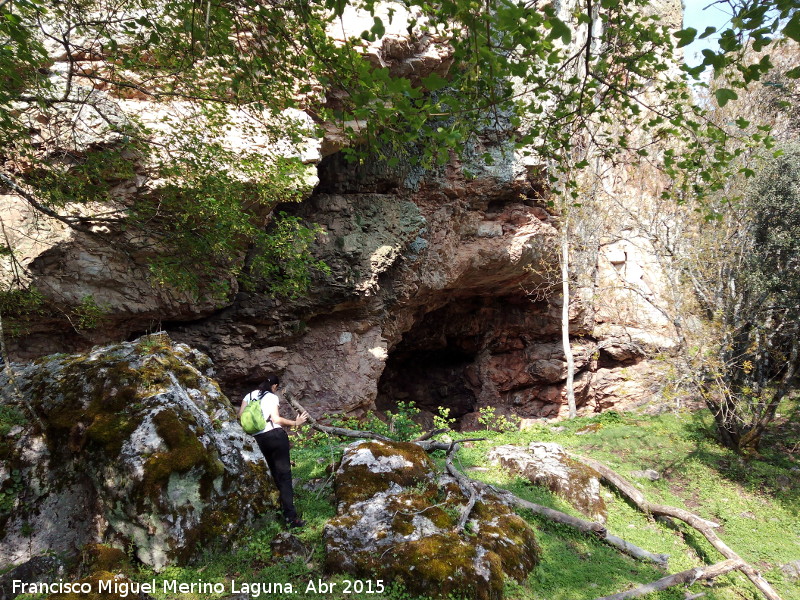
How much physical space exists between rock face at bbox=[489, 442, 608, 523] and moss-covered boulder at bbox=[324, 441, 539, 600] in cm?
148

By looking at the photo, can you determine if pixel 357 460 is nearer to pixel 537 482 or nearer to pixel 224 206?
pixel 537 482

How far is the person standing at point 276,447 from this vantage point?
4.11m

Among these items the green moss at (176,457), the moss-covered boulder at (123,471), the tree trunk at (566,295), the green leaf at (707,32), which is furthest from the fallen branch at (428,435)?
the tree trunk at (566,295)

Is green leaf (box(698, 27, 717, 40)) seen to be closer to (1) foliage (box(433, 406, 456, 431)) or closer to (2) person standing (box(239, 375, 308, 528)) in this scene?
(2) person standing (box(239, 375, 308, 528))

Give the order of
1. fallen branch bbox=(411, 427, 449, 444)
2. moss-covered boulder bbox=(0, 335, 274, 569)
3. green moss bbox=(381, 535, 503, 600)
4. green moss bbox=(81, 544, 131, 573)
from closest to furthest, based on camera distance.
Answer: green moss bbox=(81, 544, 131, 573) < green moss bbox=(381, 535, 503, 600) < moss-covered boulder bbox=(0, 335, 274, 569) < fallen branch bbox=(411, 427, 449, 444)

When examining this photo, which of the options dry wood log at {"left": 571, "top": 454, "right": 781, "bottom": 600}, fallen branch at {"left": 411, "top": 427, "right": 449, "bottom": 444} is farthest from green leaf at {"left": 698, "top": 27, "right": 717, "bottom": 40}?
fallen branch at {"left": 411, "top": 427, "right": 449, "bottom": 444}

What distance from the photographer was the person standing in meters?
4.11

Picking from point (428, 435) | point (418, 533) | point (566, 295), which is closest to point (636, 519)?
point (428, 435)

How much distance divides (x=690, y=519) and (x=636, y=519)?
616 millimetres

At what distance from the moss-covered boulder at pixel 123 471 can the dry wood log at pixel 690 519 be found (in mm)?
4686

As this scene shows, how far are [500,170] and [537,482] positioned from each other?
9.47m

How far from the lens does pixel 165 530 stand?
340 centimetres

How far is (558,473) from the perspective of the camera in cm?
577

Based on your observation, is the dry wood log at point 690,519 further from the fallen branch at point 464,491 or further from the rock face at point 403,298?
the rock face at point 403,298
